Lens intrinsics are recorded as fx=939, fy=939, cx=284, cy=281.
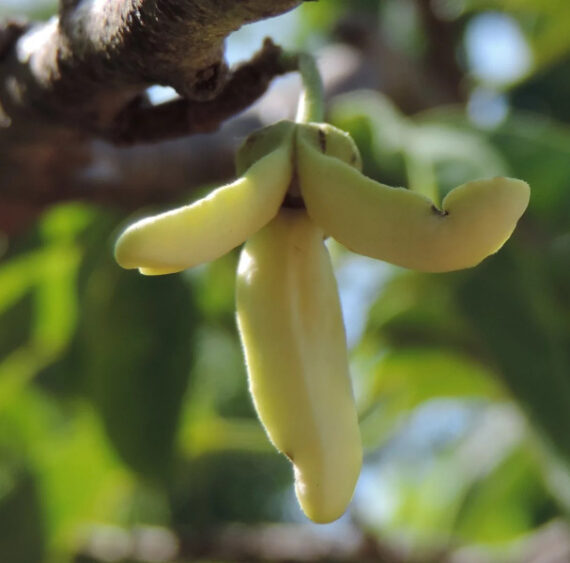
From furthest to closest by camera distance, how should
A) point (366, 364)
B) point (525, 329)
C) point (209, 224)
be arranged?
point (366, 364)
point (525, 329)
point (209, 224)

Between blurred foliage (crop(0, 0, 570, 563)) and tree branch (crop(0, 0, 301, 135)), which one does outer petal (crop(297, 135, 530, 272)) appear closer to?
tree branch (crop(0, 0, 301, 135))

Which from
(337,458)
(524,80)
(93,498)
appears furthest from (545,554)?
(337,458)

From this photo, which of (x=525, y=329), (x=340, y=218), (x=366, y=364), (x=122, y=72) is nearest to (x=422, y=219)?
(x=340, y=218)

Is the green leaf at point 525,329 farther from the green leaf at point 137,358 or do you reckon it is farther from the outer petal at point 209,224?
the outer petal at point 209,224

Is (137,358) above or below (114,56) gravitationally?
below

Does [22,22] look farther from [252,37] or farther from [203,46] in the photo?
[252,37]

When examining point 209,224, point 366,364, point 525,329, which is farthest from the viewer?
point 366,364

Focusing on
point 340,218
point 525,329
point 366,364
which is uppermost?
point 340,218

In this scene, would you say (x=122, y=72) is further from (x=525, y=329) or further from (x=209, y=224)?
(x=525, y=329)
